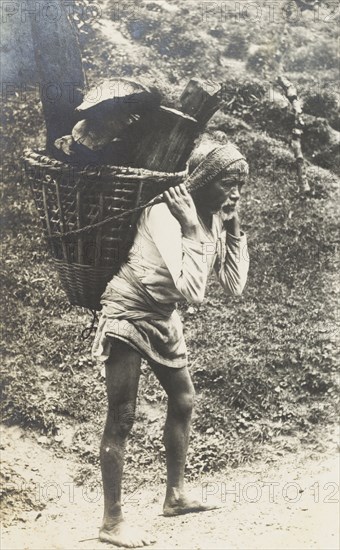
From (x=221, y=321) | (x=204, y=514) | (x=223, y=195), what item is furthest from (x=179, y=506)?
(x=223, y=195)

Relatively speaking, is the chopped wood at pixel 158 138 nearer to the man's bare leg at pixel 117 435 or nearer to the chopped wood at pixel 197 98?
the chopped wood at pixel 197 98

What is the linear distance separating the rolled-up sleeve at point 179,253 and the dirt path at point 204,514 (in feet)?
3.64

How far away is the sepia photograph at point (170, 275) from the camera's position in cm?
341

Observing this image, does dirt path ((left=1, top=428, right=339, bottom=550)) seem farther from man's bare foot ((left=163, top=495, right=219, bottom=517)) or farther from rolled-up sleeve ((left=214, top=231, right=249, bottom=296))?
rolled-up sleeve ((left=214, top=231, right=249, bottom=296))

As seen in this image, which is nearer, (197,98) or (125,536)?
(197,98)

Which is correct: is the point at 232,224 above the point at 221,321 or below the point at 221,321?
above

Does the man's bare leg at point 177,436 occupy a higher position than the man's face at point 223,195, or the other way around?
the man's face at point 223,195

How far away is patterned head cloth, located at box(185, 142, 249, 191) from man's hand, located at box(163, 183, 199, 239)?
5.4 inches

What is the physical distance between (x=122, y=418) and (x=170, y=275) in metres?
0.71

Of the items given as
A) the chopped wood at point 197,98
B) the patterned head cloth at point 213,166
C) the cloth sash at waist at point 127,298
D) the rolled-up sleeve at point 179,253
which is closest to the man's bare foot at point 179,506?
the cloth sash at waist at point 127,298

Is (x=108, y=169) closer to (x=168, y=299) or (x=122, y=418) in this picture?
(x=168, y=299)

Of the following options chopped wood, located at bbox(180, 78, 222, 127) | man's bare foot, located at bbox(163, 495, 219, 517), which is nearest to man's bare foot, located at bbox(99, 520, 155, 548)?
man's bare foot, located at bbox(163, 495, 219, 517)

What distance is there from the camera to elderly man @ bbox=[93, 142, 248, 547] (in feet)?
11.1

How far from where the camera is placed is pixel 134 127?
3395 millimetres
